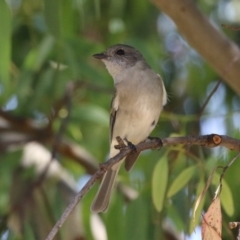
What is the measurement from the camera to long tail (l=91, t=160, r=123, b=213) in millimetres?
2996

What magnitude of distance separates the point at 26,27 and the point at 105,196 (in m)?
1.39

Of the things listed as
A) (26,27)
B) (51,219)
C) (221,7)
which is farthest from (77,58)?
(221,7)

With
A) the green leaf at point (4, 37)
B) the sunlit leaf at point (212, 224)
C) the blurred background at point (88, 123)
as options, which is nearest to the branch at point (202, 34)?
the blurred background at point (88, 123)

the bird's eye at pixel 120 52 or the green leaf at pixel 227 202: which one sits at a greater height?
the bird's eye at pixel 120 52

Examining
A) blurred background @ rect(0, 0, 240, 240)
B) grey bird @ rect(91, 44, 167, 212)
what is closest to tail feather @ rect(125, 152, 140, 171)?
grey bird @ rect(91, 44, 167, 212)

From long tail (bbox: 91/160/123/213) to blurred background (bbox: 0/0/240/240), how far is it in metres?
0.09

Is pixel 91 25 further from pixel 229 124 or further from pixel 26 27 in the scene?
pixel 229 124

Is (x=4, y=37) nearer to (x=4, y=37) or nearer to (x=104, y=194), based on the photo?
(x=4, y=37)

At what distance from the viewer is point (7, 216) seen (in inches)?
131

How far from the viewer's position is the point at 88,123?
13.4ft

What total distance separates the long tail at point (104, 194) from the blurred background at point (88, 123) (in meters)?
0.09

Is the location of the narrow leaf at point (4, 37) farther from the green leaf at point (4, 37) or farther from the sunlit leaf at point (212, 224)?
the sunlit leaf at point (212, 224)

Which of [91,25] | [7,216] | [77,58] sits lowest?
→ [7,216]

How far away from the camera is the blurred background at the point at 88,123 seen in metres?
3.02
